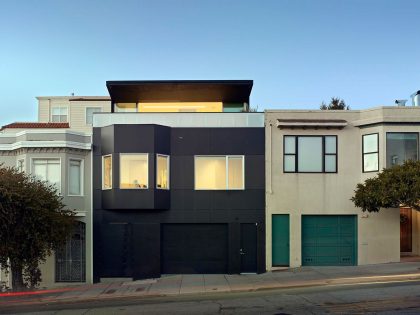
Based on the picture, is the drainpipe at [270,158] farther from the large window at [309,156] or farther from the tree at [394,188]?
the tree at [394,188]

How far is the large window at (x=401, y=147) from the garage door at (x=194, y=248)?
25.7 feet

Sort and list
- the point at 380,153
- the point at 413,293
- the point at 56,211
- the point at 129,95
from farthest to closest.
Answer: the point at 129,95 < the point at 380,153 < the point at 56,211 < the point at 413,293

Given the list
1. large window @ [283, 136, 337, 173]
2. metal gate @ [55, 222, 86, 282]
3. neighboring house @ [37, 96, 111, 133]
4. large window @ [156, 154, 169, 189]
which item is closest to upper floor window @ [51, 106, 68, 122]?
neighboring house @ [37, 96, 111, 133]

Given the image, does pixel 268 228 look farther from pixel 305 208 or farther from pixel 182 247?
pixel 182 247

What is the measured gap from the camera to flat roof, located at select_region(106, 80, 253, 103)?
72.0 ft

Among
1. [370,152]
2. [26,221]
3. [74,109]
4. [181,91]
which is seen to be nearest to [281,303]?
[26,221]

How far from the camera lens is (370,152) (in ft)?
68.4

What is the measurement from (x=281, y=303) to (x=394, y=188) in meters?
7.22

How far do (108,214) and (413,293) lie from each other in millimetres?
12436

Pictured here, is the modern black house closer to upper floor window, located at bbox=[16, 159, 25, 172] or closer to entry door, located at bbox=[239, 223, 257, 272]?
entry door, located at bbox=[239, 223, 257, 272]

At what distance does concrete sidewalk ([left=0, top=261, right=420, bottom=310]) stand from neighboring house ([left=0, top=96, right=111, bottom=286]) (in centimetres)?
191

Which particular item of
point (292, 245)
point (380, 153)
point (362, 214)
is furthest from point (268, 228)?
point (380, 153)

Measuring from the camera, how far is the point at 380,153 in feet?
66.6

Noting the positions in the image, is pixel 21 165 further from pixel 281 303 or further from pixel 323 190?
pixel 323 190
